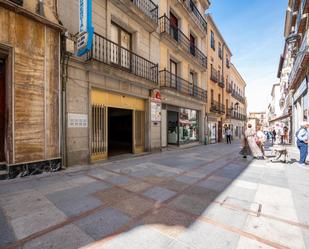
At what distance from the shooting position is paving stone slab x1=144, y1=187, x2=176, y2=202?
3656mm

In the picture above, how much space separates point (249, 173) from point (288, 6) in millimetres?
18018

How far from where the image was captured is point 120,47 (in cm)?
772

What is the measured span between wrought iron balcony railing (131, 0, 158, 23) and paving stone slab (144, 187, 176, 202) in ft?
29.4

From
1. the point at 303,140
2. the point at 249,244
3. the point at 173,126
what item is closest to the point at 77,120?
the point at 249,244

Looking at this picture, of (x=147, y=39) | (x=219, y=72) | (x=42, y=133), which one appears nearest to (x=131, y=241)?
(x=42, y=133)

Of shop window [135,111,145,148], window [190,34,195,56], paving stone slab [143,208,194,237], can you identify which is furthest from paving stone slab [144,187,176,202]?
window [190,34,195,56]

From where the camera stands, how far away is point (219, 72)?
795 inches

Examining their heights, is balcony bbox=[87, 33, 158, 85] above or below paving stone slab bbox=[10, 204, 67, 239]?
above

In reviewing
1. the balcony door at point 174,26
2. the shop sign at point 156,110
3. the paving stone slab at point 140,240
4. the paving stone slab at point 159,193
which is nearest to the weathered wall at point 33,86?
the paving stone slab at point 159,193

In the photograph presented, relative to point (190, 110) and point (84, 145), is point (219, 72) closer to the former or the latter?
point (190, 110)

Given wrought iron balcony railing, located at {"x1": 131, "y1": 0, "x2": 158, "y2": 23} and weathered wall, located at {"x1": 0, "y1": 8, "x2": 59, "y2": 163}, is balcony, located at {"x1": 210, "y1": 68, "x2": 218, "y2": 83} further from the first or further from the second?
weathered wall, located at {"x1": 0, "y1": 8, "x2": 59, "y2": 163}

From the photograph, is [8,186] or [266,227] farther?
[8,186]

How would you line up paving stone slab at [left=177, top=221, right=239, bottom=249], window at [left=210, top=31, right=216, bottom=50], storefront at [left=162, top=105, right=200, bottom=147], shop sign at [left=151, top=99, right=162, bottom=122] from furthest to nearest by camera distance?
1. window at [left=210, top=31, right=216, bottom=50]
2. storefront at [left=162, top=105, right=200, bottom=147]
3. shop sign at [left=151, top=99, right=162, bottom=122]
4. paving stone slab at [left=177, top=221, right=239, bottom=249]

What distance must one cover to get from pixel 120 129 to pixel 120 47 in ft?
18.9
